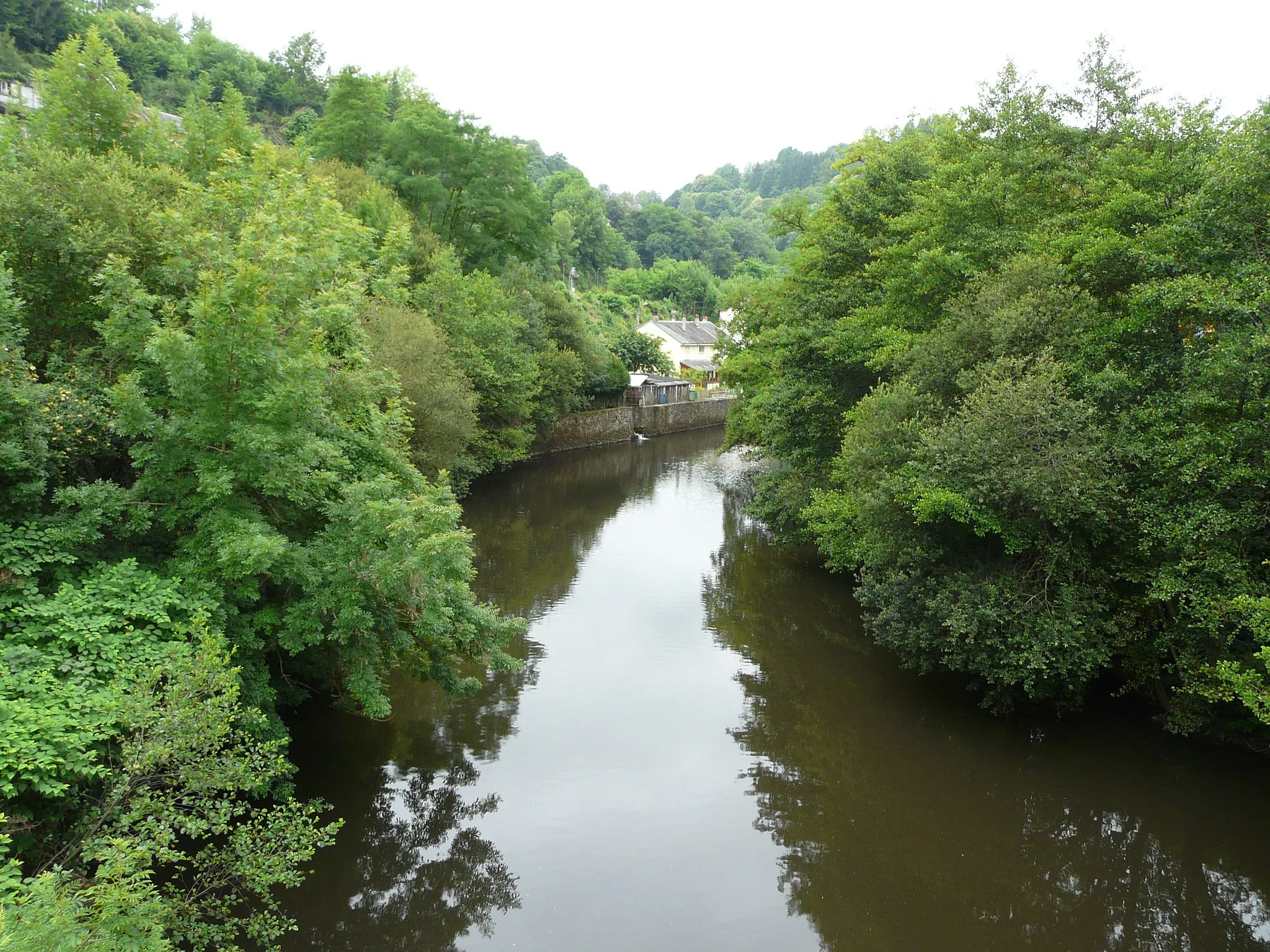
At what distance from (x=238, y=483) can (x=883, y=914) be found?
10271mm

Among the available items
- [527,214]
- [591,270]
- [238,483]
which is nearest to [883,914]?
[238,483]

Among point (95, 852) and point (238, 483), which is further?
point (238, 483)

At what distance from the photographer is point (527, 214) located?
44312 mm

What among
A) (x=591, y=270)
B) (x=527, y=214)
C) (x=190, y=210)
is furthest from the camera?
(x=591, y=270)

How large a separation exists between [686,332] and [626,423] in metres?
27.8

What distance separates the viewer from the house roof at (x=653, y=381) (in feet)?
197

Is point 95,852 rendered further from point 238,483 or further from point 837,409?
point 837,409

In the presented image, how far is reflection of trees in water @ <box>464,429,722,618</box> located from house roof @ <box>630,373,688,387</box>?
283 inches

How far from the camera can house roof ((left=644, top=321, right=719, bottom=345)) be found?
258 ft

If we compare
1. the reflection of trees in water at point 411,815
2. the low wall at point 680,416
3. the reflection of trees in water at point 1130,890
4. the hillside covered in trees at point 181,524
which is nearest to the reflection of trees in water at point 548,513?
the reflection of trees in water at point 411,815

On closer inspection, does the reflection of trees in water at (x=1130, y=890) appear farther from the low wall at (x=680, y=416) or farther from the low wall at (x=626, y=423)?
the low wall at (x=680, y=416)

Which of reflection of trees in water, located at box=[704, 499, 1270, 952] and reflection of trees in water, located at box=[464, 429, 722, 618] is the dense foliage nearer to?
reflection of trees in water, located at box=[704, 499, 1270, 952]

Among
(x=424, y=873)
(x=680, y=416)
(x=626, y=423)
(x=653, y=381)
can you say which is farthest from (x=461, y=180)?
(x=424, y=873)

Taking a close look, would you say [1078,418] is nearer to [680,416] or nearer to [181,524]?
[181,524]
